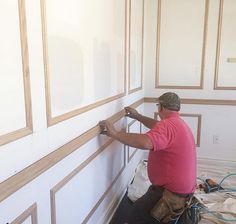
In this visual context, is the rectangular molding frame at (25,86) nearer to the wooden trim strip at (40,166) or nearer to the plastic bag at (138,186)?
the wooden trim strip at (40,166)

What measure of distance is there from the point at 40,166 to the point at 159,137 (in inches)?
34.0

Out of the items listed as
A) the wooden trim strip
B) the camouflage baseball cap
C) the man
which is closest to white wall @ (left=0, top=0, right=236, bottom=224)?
the wooden trim strip

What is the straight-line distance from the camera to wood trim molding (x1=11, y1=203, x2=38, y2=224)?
107 centimetres

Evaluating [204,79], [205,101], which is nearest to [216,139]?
[205,101]

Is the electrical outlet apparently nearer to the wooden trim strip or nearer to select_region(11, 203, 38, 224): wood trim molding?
the wooden trim strip

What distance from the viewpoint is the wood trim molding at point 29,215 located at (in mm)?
1068

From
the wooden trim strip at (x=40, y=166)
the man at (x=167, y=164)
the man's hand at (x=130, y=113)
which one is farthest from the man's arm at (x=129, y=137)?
the man's hand at (x=130, y=113)

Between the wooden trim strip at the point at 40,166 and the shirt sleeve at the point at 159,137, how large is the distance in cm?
38

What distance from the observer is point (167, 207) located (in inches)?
75.6

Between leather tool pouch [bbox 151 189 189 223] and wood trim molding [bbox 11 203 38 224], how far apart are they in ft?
3.21

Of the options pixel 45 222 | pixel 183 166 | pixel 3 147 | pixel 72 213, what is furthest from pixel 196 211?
pixel 3 147

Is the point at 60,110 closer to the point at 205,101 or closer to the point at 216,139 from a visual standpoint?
the point at 205,101

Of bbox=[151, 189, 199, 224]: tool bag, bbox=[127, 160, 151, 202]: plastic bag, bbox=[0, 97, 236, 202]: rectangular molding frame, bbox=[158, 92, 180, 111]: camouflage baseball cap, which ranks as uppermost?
bbox=[158, 92, 180, 111]: camouflage baseball cap

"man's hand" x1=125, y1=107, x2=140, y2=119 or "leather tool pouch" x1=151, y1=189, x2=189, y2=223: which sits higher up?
"man's hand" x1=125, y1=107, x2=140, y2=119
